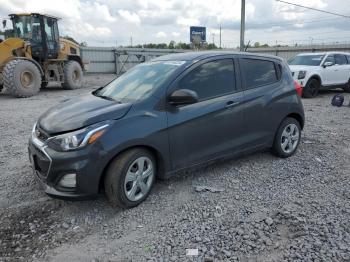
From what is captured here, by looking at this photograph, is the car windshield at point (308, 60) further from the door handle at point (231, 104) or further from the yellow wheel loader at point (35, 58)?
the yellow wheel loader at point (35, 58)

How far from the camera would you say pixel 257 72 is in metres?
4.97

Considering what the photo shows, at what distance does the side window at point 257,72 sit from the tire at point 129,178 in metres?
1.96

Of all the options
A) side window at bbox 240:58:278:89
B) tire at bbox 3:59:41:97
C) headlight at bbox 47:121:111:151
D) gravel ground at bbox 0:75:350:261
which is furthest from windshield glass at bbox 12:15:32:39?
headlight at bbox 47:121:111:151

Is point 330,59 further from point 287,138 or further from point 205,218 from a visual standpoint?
point 205,218

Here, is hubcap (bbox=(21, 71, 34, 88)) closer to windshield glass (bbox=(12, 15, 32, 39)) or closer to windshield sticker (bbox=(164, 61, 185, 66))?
windshield glass (bbox=(12, 15, 32, 39))

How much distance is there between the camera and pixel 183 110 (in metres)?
4.01

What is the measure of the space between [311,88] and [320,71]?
703mm

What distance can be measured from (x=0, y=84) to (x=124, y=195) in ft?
38.7

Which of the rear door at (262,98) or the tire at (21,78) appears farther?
the tire at (21,78)

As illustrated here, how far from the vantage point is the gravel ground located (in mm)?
3070

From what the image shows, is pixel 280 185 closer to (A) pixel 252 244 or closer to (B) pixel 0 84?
(A) pixel 252 244

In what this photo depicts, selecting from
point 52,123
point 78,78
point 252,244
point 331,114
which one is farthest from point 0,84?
point 252,244

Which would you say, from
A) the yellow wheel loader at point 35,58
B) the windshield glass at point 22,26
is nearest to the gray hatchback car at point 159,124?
the yellow wheel loader at point 35,58

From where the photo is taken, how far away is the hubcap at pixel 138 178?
3.67 m
